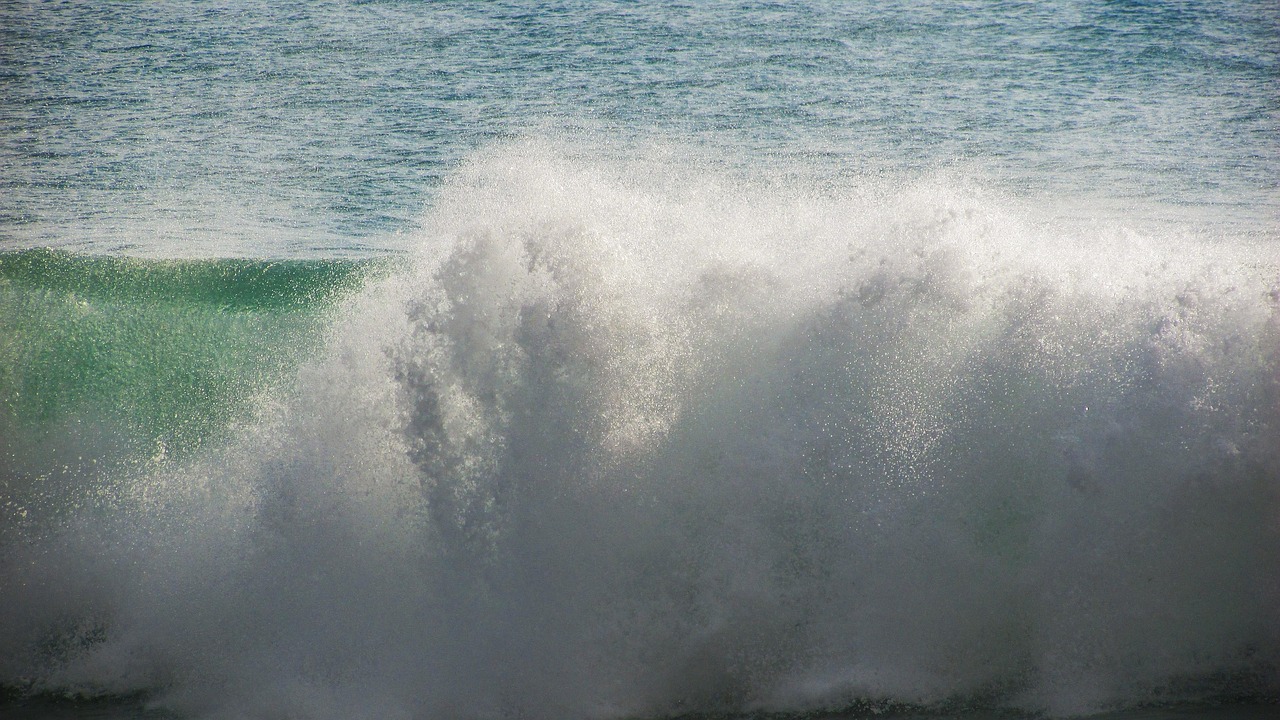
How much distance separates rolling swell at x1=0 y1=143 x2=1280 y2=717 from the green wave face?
84 cm

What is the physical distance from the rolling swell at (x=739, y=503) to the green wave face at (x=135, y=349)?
842mm

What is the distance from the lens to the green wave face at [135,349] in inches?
209

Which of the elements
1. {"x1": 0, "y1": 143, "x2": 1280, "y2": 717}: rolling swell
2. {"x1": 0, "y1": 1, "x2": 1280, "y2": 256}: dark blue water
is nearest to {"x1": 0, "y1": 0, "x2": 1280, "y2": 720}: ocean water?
{"x1": 0, "y1": 143, "x2": 1280, "y2": 717}: rolling swell

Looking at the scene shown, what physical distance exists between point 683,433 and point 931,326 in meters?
1.25

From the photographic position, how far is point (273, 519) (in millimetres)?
4371

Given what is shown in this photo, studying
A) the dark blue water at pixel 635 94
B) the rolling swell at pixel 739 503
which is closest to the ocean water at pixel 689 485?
the rolling swell at pixel 739 503

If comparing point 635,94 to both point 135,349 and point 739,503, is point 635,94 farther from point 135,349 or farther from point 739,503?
point 739,503

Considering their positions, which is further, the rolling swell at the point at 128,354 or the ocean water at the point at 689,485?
the rolling swell at the point at 128,354

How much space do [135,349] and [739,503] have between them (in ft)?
13.1

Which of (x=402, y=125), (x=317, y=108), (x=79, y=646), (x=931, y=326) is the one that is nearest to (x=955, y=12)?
(x=402, y=125)

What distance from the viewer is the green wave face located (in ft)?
17.4

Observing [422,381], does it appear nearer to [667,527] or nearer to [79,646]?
[667,527]

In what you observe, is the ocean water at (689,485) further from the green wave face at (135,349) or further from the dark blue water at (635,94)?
the dark blue water at (635,94)

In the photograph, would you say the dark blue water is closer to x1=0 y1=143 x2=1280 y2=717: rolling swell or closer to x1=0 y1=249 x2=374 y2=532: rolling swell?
x1=0 y1=249 x2=374 y2=532: rolling swell
